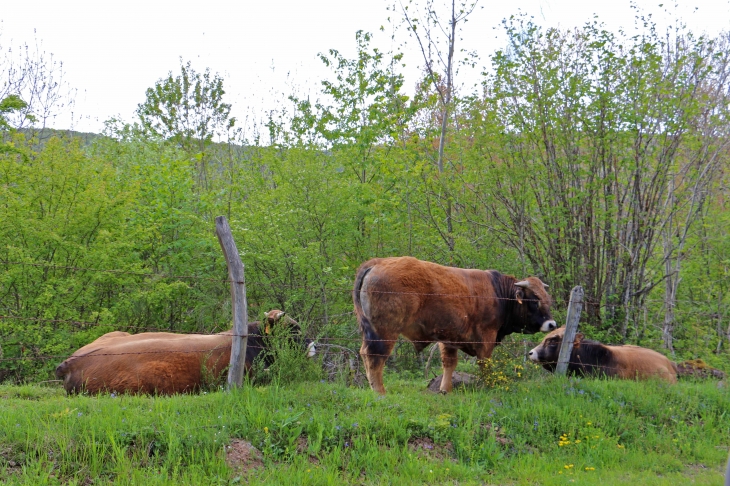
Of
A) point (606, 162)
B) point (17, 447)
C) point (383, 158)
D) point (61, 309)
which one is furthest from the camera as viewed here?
point (383, 158)

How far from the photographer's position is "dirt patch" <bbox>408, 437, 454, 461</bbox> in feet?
20.1

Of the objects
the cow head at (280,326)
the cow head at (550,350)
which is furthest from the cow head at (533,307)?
the cow head at (280,326)

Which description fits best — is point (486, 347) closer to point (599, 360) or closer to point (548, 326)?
point (548, 326)

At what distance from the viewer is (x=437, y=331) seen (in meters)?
8.52

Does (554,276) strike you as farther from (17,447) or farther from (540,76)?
(17,447)

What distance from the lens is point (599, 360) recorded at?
10258 mm

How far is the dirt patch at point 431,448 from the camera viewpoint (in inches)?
241

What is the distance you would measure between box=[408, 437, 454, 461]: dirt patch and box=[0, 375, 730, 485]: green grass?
2 cm

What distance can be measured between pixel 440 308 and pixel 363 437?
2.71 metres

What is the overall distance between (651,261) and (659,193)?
4.68 feet

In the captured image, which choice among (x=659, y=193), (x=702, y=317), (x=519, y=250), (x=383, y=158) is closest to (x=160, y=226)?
(x=383, y=158)

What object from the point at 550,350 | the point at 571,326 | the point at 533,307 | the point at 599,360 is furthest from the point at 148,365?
the point at 599,360

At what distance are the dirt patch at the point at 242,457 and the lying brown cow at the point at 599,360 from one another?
229 inches


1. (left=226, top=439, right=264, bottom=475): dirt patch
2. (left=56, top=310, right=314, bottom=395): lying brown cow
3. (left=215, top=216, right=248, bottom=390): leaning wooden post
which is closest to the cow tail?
(left=56, top=310, right=314, bottom=395): lying brown cow
